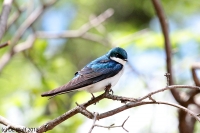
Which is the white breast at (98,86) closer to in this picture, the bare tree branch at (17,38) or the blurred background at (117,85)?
the blurred background at (117,85)

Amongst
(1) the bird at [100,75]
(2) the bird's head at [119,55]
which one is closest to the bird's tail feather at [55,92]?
(1) the bird at [100,75]

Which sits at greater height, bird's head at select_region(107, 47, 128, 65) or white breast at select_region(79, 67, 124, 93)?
bird's head at select_region(107, 47, 128, 65)

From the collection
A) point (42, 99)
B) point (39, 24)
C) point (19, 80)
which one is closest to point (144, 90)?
point (42, 99)

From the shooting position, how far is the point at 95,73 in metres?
1.44

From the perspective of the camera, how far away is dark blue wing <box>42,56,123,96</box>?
1.34 m

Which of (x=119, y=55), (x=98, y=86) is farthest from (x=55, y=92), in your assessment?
(x=119, y=55)

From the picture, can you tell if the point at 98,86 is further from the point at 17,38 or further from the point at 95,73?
the point at 17,38

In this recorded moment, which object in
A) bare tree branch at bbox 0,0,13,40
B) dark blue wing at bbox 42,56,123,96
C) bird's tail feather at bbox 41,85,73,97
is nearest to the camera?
bird's tail feather at bbox 41,85,73,97

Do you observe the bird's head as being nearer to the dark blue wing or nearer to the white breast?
the dark blue wing

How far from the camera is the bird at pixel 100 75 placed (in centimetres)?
136

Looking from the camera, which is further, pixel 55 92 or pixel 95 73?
pixel 95 73

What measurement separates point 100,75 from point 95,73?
19 millimetres

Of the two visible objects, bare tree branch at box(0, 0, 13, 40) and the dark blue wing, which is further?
bare tree branch at box(0, 0, 13, 40)

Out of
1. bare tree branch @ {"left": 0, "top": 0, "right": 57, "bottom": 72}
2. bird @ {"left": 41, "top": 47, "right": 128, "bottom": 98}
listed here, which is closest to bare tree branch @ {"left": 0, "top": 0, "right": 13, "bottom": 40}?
bird @ {"left": 41, "top": 47, "right": 128, "bottom": 98}
